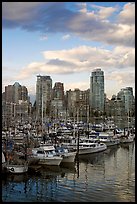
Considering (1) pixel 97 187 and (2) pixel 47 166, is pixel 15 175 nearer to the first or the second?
(2) pixel 47 166

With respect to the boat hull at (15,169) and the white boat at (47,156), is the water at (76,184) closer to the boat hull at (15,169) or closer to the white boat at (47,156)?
the boat hull at (15,169)

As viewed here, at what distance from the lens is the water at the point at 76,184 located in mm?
7121

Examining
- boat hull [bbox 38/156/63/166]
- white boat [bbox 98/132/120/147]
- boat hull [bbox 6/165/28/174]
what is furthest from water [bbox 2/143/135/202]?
white boat [bbox 98/132/120/147]

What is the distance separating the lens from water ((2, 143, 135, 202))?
712 cm

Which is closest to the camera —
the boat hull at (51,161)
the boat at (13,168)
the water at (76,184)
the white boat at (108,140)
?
the water at (76,184)

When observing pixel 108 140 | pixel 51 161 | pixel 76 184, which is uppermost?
pixel 108 140

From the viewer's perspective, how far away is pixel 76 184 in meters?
8.61

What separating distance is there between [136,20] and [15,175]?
870 cm

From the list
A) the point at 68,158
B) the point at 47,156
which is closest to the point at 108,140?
the point at 68,158

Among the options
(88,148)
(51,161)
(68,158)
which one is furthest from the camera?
(88,148)

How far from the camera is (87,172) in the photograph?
10508 mm

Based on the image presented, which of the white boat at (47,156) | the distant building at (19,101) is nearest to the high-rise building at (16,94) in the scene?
the distant building at (19,101)

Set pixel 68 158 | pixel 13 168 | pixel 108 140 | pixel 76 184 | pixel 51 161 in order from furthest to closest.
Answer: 1. pixel 108 140
2. pixel 68 158
3. pixel 51 161
4. pixel 13 168
5. pixel 76 184

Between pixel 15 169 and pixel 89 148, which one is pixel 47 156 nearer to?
pixel 15 169
